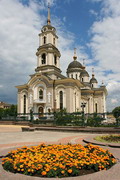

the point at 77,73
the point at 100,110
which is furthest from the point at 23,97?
the point at 100,110

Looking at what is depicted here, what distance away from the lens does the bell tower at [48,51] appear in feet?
134

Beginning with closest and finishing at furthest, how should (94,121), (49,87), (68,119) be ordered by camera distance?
(94,121), (68,119), (49,87)

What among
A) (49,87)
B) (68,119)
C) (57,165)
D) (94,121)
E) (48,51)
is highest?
(48,51)

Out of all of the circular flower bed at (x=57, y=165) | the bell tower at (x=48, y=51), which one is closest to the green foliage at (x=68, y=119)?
the circular flower bed at (x=57, y=165)

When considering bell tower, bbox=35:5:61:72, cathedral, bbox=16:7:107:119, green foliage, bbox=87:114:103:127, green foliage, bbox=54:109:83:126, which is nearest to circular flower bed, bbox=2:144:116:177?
green foliage, bbox=87:114:103:127

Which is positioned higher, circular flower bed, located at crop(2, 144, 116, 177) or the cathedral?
the cathedral

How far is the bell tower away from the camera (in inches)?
1603

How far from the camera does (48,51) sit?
134 feet

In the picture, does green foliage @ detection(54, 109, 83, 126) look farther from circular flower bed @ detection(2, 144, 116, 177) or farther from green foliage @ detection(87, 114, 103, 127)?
circular flower bed @ detection(2, 144, 116, 177)

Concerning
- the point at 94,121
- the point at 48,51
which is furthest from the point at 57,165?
the point at 48,51

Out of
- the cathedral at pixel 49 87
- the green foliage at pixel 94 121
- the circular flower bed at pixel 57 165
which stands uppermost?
the cathedral at pixel 49 87

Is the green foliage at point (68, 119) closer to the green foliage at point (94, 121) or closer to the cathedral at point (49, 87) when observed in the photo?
the green foliage at point (94, 121)

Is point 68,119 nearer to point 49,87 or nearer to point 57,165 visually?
point 57,165

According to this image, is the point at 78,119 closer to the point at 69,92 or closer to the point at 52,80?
the point at 69,92
